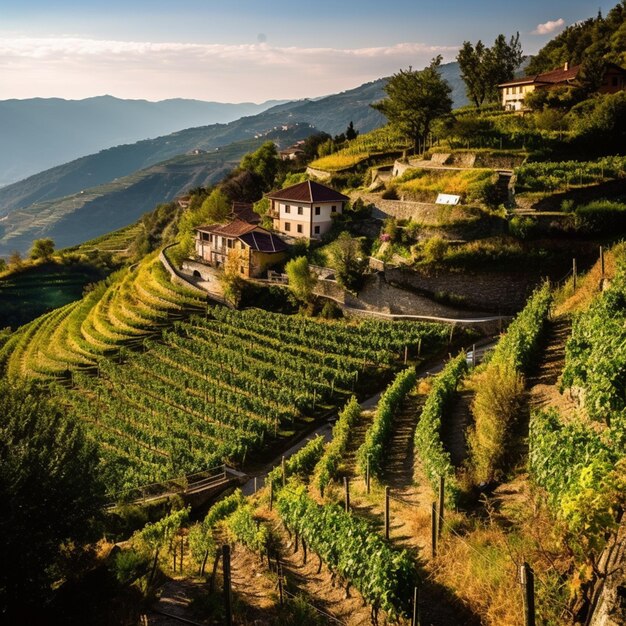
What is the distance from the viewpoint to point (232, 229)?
52.7 m

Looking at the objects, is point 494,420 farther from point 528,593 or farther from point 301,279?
point 301,279

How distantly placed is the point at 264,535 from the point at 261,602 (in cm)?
291

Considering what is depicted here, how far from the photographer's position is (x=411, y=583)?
12156mm

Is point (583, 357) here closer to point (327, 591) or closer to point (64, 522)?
point (327, 591)

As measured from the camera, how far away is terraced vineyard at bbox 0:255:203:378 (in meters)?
45.5

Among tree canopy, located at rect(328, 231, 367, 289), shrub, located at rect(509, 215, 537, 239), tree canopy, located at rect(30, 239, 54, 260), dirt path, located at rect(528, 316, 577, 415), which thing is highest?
shrub, located at rect(509, 215, 537, 239)

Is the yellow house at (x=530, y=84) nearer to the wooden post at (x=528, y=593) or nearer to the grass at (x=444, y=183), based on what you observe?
the grass at (x=444, y=183)

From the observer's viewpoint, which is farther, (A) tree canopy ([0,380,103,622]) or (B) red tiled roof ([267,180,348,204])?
(B) red tiled roof ([267,180,348,204])

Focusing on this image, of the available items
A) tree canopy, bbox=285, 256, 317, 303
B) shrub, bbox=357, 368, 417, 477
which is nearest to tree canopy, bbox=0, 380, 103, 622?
shrub, bbox=357, 368, 417, 477

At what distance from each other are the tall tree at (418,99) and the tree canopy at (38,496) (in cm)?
4542

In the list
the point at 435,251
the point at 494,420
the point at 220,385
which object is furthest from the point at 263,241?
the point at 494,420

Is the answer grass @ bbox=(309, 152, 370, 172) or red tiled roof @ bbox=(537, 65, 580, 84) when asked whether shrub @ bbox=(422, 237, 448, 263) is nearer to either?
grass @ bbox=(309, 152, 370, 172)

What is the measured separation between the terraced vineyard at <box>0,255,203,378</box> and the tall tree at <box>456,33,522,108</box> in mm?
41981

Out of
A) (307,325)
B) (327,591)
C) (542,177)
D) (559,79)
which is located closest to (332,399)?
(307,325)
